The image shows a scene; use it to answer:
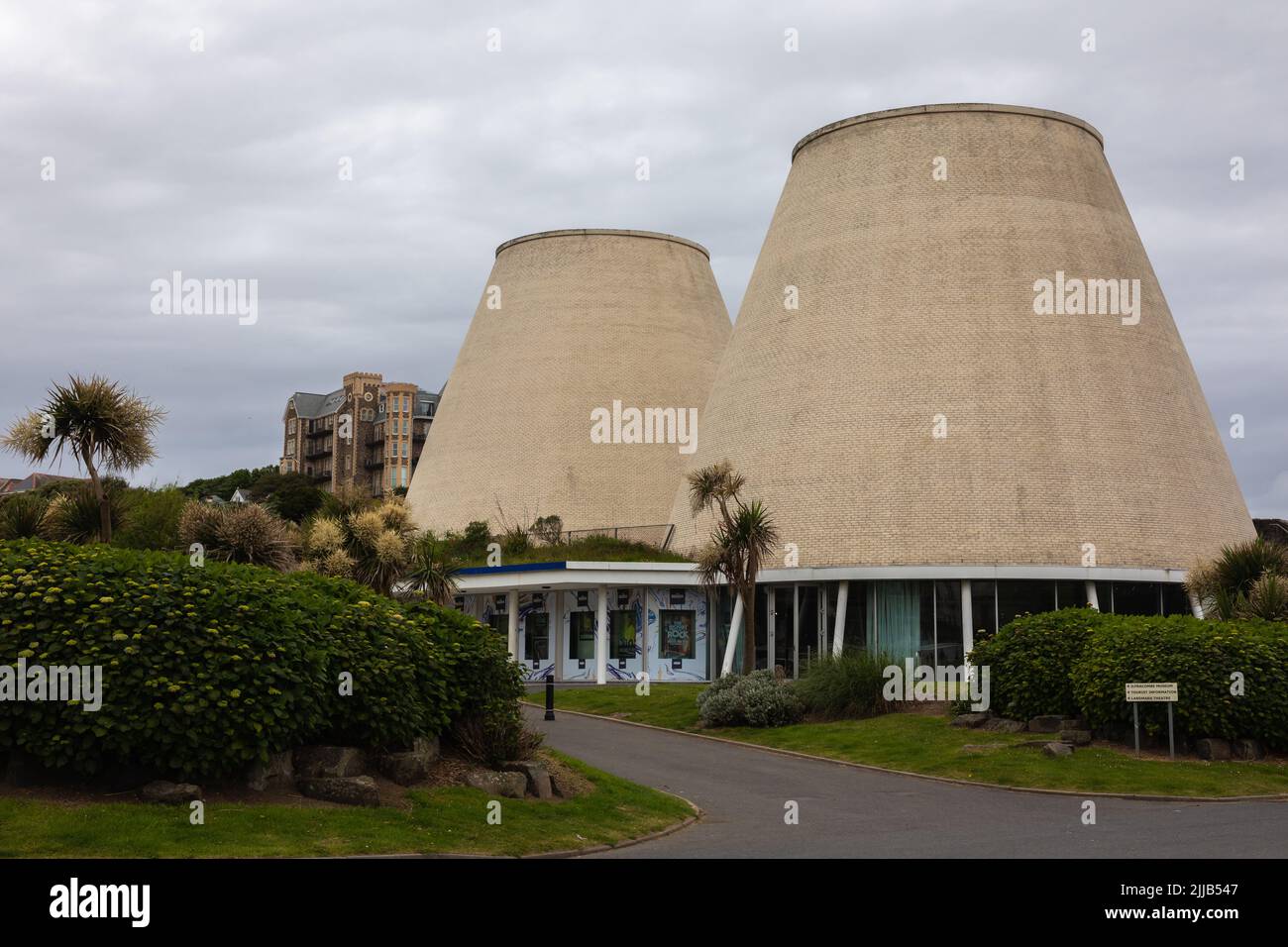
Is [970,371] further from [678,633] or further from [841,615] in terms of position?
[678,633]

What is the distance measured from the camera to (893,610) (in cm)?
3766

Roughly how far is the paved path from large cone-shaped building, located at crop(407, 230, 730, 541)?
31.4 metres

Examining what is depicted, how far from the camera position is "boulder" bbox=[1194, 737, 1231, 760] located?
23031 millimetres

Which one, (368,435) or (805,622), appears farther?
(368,435)

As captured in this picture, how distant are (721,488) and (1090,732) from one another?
11.2m

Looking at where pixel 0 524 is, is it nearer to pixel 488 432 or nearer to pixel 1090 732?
pixel 1090 732

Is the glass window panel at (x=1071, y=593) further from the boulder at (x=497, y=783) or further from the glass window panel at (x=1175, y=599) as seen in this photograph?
the boulder at (x=497, y=783)

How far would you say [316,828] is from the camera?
13.4 m

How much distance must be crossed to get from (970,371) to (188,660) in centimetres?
3063

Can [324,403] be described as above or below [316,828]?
above

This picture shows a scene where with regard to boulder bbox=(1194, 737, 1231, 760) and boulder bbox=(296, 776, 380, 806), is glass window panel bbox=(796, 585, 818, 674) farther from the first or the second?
boulder bbox=(296, 776, 380, 806)

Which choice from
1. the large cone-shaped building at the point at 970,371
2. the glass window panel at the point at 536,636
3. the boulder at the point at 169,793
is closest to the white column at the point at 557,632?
the glass window panel at the point at 536,636

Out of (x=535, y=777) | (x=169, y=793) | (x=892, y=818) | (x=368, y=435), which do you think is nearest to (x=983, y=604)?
(x=892, y=818)

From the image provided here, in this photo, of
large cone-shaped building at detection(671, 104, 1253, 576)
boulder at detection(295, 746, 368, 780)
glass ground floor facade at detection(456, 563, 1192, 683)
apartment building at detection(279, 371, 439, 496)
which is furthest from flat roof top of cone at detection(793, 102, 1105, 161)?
apartment building at detection(279, 371, 439, 496)
